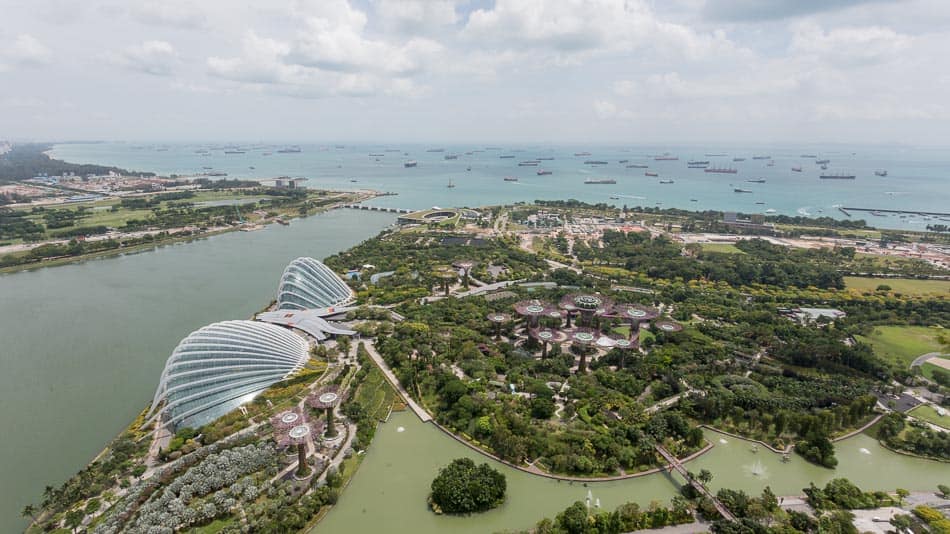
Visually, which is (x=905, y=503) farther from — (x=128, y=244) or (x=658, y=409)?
(x=128, y=244)

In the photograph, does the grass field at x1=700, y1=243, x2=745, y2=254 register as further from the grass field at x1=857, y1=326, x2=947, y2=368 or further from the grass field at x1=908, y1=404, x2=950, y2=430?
the grass field at x1=908, y1=404, x2=950, y2=430

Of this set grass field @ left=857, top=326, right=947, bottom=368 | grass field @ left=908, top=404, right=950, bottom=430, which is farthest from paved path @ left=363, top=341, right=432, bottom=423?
grass field @ left=857, top=326, right=947, bottom=368

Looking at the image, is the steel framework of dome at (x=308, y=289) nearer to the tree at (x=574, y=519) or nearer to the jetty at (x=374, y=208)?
the tree at (x=574, y=519)

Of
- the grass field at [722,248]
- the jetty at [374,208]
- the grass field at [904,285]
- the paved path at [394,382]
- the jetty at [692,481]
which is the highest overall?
the jetty at [374,208]

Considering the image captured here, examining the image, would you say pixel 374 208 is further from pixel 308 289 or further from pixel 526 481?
pixel 526 481

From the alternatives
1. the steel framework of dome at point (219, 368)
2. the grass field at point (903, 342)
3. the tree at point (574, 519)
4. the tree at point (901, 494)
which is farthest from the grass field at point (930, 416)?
the steel framework of dome at point (219, 368)

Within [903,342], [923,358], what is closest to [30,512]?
[923,358]

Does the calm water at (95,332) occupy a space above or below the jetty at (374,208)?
below
